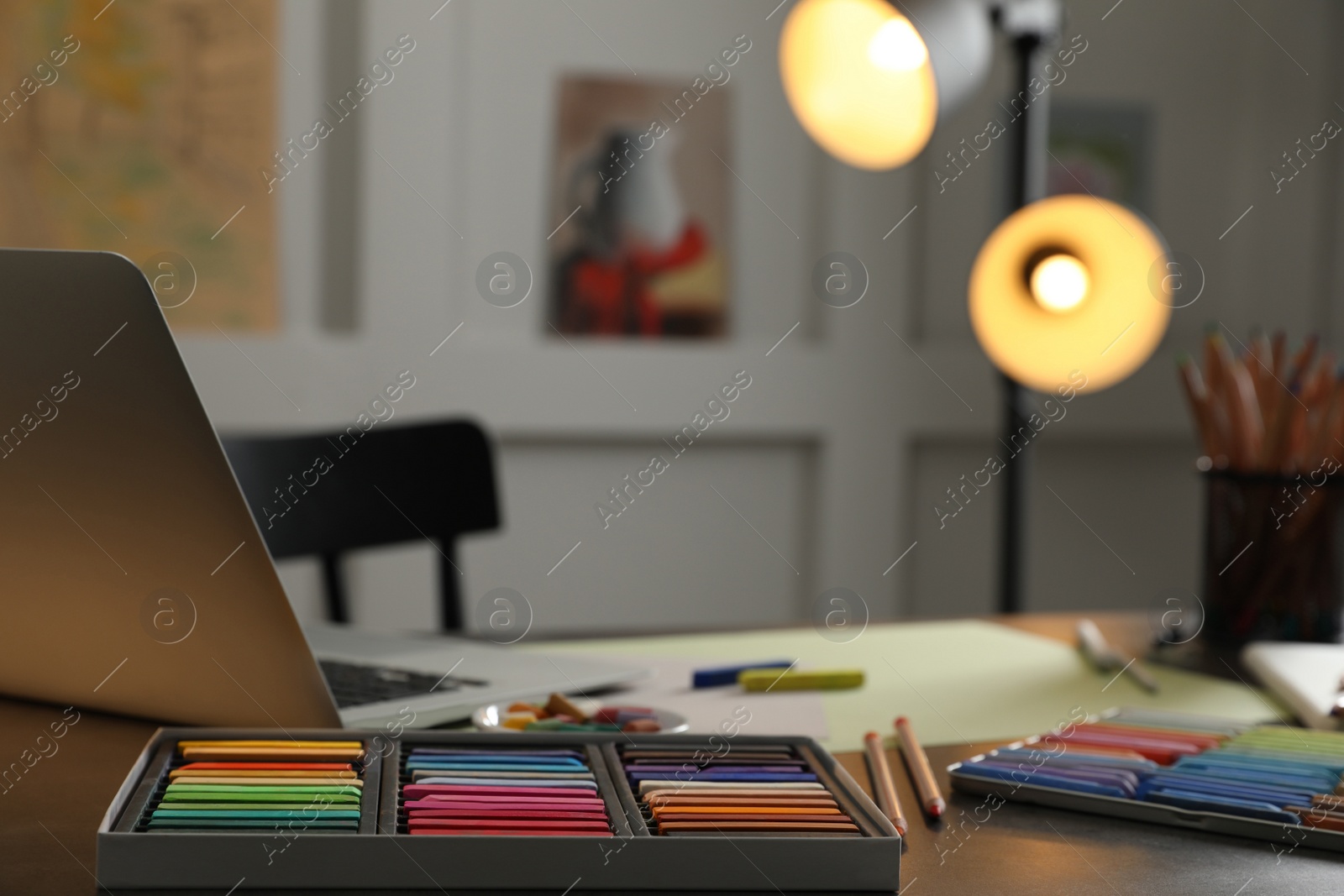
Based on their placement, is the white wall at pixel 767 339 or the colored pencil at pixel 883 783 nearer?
the colored pencil at pixel 883 783

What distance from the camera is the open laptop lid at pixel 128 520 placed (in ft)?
1.95

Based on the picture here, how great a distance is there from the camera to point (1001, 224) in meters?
1.27

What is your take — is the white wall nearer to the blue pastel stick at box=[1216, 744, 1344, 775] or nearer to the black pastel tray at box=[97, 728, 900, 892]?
the blue pastel stick at box=[1216, 744, 1344, 775]

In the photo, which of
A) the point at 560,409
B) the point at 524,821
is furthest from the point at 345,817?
the point at 560,409

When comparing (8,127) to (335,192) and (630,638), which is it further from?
(630,638)

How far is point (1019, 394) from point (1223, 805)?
141 centimetres

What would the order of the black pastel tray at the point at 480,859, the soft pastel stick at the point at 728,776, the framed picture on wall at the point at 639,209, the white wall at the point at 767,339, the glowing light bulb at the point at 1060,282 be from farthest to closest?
1. the framed picture on wall at the point at 639,209
2. the white wall at the point at 767,339
3. the glowing light bulb at the point at 1060,282
4. the soft pastel stick at the point at 728,776
5. the black pastel tray at the point at 480,859

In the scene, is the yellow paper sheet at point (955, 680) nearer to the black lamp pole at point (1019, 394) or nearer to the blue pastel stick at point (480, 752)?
the blue pastel stick at point (480, 752)

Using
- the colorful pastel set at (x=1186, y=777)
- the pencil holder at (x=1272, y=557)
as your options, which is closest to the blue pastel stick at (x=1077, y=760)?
the colorful pastel set at (x=1186, y=777)

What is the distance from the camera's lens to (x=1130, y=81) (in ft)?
9.40

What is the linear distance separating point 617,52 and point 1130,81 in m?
1.14

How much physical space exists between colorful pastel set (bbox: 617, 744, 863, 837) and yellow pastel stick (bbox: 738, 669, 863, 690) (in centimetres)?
27

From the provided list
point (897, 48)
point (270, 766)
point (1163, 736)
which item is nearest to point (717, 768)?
point (270, 766)

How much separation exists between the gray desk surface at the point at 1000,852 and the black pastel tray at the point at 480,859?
0.01m
